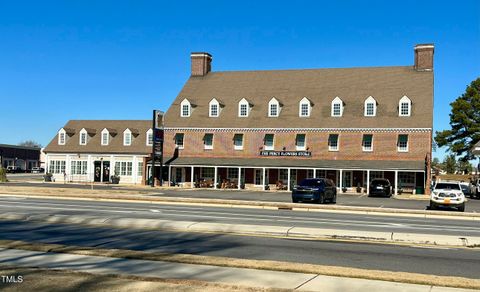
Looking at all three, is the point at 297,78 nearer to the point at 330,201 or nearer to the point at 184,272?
the point at 330,201

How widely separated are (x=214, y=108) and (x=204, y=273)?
1987 inches

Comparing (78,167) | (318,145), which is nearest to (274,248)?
(318,145)

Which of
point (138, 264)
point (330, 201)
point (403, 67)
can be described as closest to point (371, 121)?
point (403, 67)

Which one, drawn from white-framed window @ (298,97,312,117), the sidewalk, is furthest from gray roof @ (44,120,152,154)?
the sidewalk

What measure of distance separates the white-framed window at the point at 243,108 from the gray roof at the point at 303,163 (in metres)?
5.38

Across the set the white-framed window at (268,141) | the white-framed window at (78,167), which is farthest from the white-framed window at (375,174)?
the white-framed window at (78,167)

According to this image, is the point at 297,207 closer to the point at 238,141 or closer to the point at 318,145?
the point at 318,145

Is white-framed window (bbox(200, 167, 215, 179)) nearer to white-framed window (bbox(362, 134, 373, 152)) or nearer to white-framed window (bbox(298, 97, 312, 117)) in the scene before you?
white-framed window (bbox(298, 97, 312, 117))

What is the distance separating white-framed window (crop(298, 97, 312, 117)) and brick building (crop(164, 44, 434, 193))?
4.2 inches

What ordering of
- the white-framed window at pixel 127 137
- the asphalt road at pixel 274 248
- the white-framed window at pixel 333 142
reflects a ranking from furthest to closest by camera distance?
1. the white-framed window at pixel 127 137
2. the white-framed window at pixel 333 142
3. the asphalt road at pixel 274 248

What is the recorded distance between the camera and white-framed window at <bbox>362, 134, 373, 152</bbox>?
52.9m

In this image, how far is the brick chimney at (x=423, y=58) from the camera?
5645 centimetres

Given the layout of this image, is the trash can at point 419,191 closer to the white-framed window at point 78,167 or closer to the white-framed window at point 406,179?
the white-framed window at point 406,179

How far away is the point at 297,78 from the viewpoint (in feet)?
204
